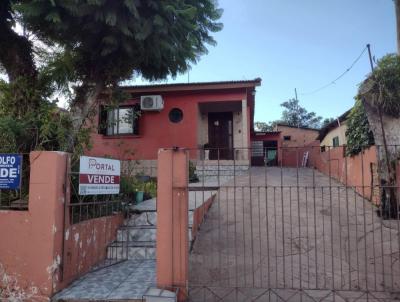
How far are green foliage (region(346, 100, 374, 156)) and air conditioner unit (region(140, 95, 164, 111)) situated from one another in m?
7.66

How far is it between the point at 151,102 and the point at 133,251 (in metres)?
9.40

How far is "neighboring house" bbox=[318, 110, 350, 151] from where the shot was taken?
1869cm

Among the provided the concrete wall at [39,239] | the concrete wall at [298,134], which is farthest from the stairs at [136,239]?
the concrete wall at [298,134]

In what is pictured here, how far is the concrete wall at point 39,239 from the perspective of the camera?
5039 millimetres

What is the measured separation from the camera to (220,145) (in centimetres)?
1850

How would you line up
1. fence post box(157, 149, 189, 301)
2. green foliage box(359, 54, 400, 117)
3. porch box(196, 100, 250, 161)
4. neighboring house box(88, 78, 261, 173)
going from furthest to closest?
porch box(196, 100, 250, 161) → neighboring house box(88, 78, 261, 173) → green foliage box(359, 54, 400, 117) → fence post box(157, 149, 189, 301)

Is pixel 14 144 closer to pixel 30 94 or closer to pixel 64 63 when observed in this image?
pixel 30 94

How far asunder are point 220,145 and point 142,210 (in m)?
11.1

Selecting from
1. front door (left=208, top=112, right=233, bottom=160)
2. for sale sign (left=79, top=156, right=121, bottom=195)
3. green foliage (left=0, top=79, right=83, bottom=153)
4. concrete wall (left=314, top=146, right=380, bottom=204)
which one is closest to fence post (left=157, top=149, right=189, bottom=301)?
for sale sign (left=79, top=156, right=121, bottom=195)

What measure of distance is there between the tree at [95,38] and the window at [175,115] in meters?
5.95

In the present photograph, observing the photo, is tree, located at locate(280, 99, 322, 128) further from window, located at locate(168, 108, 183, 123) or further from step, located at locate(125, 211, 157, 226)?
step, located at locate(125, 211, 157, 226)

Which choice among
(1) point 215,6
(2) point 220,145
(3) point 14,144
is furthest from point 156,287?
(2) point 220,145

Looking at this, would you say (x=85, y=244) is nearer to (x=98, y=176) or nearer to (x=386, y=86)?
(x=98, y=176)

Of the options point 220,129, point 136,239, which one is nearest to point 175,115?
point 220,129
